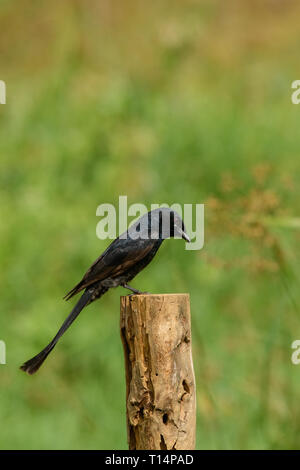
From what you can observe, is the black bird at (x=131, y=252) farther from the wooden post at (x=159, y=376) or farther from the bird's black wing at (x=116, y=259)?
the wooden post at (x=159, y=376)

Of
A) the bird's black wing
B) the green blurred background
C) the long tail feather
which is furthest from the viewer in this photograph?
the green blurred background

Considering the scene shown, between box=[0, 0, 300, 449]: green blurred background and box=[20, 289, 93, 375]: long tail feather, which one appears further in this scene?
box=[0, 0, 300, 449]: green blurred background

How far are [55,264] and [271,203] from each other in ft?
12.2

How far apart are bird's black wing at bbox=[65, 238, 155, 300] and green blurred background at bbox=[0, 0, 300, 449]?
1326 millimetres

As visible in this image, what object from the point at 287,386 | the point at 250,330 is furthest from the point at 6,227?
the point at 287,386

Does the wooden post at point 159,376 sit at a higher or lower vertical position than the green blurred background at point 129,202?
lower

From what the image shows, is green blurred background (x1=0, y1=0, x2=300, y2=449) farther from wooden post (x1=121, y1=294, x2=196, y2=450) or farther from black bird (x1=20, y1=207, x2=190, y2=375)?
wooden post (x1=121, y1=294, x2=196, y2=450)

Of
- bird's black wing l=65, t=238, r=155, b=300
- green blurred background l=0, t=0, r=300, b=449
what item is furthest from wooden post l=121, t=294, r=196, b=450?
green blurred background l=0, t=0, r=300, b=449

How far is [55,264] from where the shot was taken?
24.6 ft

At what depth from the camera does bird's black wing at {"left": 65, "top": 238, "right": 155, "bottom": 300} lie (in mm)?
3475

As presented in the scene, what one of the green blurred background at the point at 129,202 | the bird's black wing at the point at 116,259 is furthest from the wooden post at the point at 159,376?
the green blurred background at the point at 129,202

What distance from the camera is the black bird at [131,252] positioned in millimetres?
3479

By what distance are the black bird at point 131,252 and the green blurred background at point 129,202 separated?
50.1 inches
